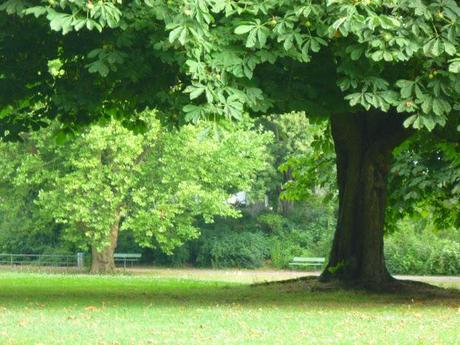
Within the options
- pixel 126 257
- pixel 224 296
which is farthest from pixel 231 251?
pixel 224 296

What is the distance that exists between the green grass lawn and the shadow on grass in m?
0.02

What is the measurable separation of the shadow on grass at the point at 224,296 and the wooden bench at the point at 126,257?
2360cm

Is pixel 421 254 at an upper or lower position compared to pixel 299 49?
lower

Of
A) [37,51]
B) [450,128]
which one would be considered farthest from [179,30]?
[450,128]

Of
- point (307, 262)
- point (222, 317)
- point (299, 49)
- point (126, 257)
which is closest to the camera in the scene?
point (299, 49)

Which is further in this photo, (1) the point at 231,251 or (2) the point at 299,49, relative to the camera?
(1) the point at 231,251

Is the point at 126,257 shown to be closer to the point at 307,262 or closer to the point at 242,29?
the point at 307,262

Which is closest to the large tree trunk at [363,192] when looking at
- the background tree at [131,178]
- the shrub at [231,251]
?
the background tree at [131,178]

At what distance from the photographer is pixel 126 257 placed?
155 feet

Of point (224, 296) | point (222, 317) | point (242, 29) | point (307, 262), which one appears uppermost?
point (242, 29)

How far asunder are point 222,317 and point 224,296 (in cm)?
548

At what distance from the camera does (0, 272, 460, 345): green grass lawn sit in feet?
34.7

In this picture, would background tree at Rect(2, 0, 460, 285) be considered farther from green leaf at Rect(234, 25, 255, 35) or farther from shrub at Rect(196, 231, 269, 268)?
shrub at Rect(196, 231, 269, 268)

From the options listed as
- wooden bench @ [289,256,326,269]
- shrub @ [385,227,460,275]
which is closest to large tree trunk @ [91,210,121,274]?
wooden bench @ [289,256,326,269]
